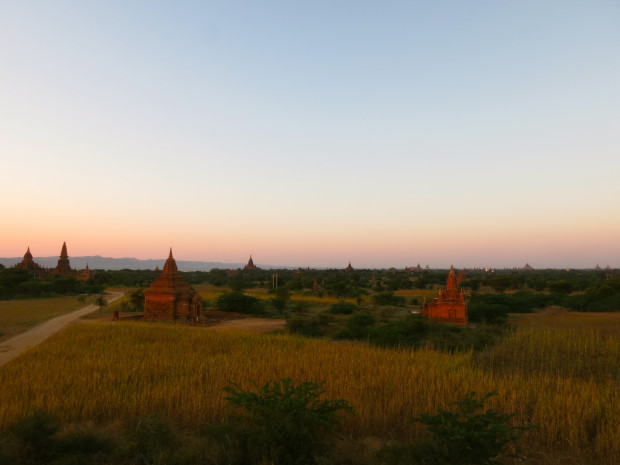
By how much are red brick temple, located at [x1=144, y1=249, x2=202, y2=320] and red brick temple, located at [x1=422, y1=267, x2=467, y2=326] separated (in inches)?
540

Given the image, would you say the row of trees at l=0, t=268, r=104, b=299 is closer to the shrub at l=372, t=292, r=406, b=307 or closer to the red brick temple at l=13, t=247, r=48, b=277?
the red brick temple at l=13, t=247, r=48, b=277

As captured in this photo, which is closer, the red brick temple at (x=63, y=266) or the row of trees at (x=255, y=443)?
the row of trees at (x=255, y=443)

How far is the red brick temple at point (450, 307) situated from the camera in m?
20.4

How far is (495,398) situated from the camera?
724 centimetres

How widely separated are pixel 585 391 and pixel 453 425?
13.6 ft

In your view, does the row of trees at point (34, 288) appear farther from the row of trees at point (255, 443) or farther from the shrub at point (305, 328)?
the row of trees at point (255, 443)

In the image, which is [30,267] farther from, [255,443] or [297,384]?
[255,443]

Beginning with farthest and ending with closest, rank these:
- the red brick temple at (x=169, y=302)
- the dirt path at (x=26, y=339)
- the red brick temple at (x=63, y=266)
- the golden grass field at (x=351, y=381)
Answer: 1. the red brick temple at (x=63, y=266)
2. the red brick temple at (x=169, y=302)
3. the dirt path at (x=26, y=339)
4. the golden grass field at (x=351, y=381)

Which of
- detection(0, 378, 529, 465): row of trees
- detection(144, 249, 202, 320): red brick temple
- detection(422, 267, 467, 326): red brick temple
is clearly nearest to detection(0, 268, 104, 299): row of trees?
detection(144, 249, 202, 320): red brick temple

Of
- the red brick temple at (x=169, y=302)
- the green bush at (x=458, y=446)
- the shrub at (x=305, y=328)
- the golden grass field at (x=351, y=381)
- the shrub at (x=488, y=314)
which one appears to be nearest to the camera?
the green bush at (x=458, y=446)

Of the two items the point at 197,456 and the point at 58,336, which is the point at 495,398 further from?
the point at 58,336

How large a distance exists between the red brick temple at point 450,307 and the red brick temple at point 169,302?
1372 centimetres

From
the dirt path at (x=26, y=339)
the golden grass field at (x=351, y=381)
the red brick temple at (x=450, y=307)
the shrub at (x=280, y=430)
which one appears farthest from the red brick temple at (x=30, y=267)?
the shrub at (x=280, y=430)

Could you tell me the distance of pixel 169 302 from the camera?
21.4 metres
